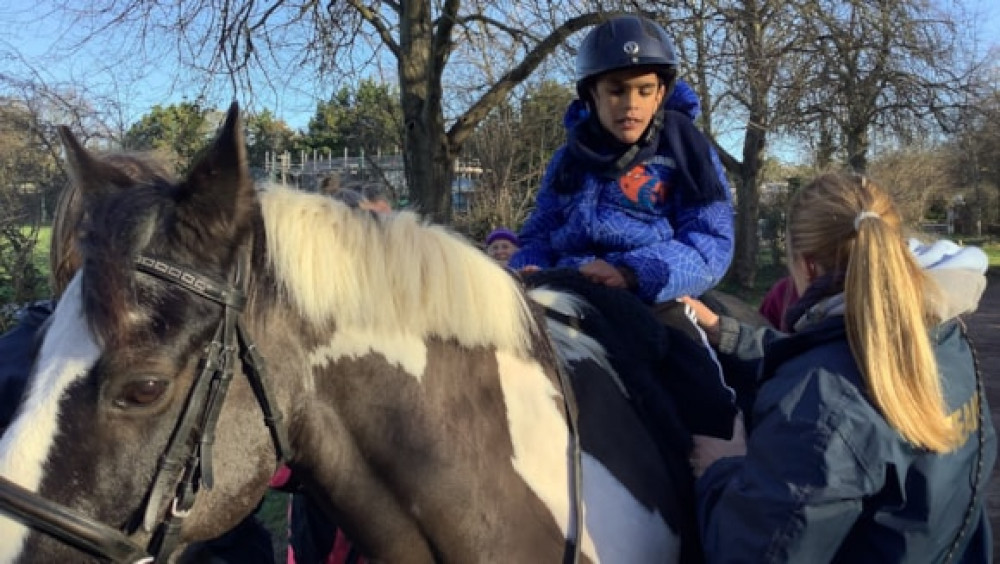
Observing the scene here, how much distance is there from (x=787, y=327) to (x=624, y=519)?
2.56 ft

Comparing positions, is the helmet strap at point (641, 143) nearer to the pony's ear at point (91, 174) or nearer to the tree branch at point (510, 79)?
the pony's ear at point (91, 174)

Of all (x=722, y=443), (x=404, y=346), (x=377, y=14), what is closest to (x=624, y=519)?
(x=722, y=443)

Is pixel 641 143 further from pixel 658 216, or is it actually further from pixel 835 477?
pixel 835 477

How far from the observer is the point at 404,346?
1.68m

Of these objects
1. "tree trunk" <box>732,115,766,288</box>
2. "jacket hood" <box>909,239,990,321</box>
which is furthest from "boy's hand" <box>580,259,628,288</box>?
"tree trunk" <box>732,115,766,288</box>

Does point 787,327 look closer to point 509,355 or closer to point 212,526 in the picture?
point 509,355

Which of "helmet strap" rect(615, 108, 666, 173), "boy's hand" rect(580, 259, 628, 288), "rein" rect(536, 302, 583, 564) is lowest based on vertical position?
"rein" rect(536, 302, 583, 564)

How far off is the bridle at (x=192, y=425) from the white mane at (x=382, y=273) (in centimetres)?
14

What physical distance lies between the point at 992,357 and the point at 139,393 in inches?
498

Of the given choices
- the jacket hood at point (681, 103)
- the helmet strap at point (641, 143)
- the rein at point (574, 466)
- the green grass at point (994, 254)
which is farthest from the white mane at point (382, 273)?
the green grass at point (994, 254)

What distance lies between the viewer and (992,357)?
1135 cm

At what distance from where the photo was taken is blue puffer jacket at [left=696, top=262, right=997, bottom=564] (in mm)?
1653

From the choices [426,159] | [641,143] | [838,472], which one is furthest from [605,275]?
[426,159]

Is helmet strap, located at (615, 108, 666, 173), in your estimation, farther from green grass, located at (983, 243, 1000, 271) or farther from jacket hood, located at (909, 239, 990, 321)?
green grass, located at (983, 243, 1000, 271)
